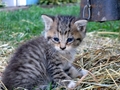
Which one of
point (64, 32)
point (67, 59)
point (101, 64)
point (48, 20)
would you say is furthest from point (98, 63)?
point (48, 20)

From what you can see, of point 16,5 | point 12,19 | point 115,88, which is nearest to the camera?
point 115,88

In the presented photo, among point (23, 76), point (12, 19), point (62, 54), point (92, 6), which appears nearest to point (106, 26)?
point (92, 6)

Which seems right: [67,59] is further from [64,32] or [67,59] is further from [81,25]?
[81,25]

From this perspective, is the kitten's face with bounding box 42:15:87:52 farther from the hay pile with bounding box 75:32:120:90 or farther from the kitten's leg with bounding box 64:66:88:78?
the hay pile with bounding box 75:32:120:90

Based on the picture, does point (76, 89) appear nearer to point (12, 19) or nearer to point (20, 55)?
point (20, 55)

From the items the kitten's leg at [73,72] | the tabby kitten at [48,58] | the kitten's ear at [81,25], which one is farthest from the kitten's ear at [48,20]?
the kitten's leg at [73,72]

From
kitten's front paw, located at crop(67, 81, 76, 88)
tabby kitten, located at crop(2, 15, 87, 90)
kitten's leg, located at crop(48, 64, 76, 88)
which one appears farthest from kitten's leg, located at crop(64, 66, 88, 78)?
kitten's front paw, located at crop(67, 81, 76, 88)

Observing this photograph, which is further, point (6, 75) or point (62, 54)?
point (62, 54)
